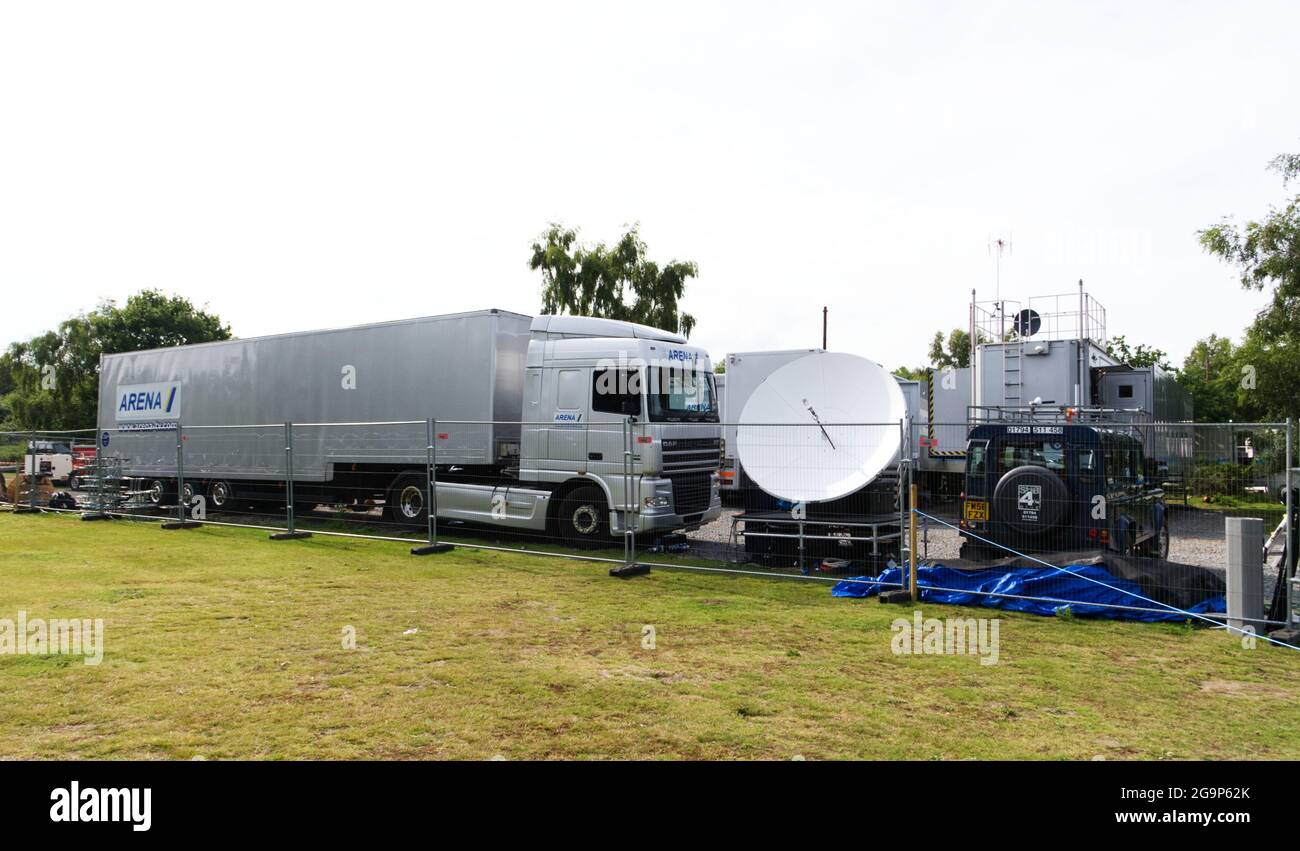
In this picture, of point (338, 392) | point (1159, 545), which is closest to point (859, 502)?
point (1159, 545)

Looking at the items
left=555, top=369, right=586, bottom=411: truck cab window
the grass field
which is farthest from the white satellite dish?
left=555, top=369, right=586, bottom=411: truck cab window

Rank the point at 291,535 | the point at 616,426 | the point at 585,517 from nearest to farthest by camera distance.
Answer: the point at 616,426, the point at 585,517, the point at 291,535

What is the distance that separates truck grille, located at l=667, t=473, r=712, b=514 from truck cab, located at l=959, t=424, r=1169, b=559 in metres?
4.33

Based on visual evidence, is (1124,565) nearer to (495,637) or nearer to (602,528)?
(495,637)

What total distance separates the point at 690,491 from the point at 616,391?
6.65 feet

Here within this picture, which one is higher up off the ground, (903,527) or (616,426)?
(616,426)

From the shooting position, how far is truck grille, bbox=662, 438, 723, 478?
1287cm

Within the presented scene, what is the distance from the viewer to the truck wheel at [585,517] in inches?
515

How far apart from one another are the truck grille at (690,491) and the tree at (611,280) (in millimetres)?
23312

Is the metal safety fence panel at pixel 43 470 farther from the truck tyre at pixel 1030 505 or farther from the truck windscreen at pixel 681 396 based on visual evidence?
the truck tyre at pixel 1030 505

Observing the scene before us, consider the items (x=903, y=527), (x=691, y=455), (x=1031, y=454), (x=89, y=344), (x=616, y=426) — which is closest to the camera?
(x=903, y=527)

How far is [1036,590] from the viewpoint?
28.5ft

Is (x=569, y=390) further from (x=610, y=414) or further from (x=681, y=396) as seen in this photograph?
(x=681, y=396)
